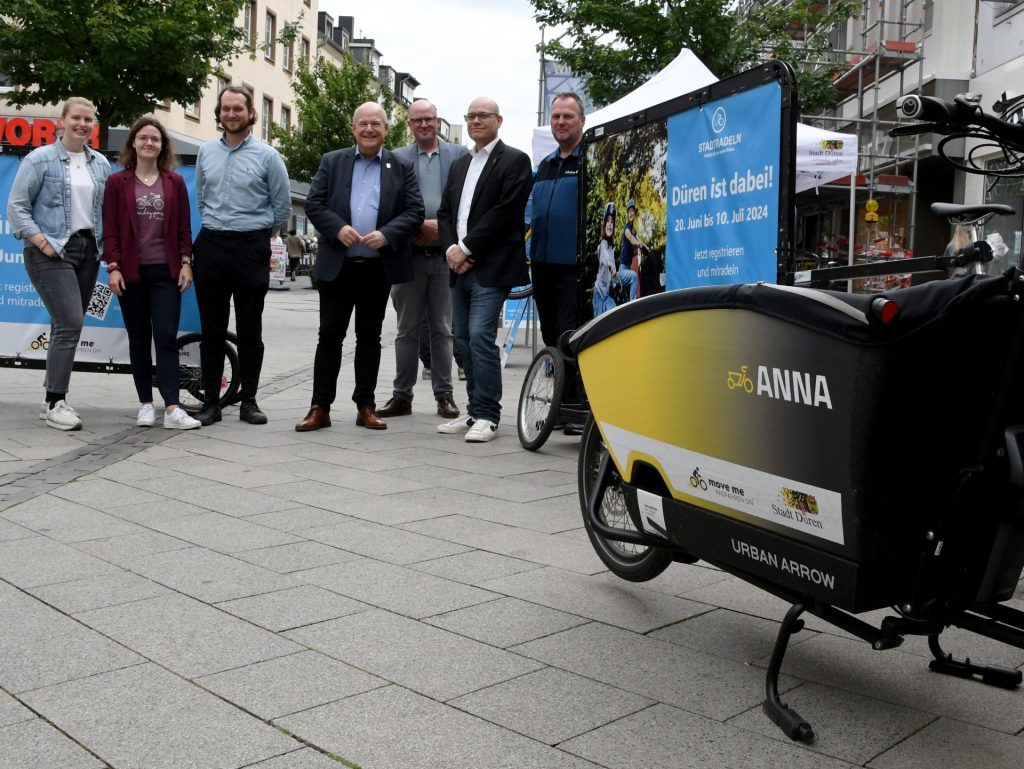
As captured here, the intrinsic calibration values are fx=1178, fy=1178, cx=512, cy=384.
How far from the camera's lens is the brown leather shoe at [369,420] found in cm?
811

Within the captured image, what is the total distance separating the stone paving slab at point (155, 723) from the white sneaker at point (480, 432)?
178 inches

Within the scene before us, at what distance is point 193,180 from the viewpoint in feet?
28.5

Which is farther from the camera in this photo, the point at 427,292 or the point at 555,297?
the point at 427,292

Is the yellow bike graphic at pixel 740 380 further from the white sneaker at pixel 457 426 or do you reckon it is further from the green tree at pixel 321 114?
the green tree at pixel 321 114

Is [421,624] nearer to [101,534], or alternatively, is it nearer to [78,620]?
[78,620]

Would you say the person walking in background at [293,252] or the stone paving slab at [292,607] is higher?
the person walking in background at [293,252]

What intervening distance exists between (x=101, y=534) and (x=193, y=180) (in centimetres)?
437

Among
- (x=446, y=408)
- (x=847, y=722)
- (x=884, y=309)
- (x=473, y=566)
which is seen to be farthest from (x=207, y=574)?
(x=446, y=408)

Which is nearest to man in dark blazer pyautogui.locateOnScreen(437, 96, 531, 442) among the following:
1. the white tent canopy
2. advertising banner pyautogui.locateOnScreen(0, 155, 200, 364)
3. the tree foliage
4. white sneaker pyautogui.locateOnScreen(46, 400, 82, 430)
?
advertising banner pyautogui.locateOnScreen(0, 155, 200, 364)

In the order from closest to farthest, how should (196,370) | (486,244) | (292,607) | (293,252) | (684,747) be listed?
1. (684,747)
2. (292,607)
3. (486,244)
4. (196,370)
5. (293,252)

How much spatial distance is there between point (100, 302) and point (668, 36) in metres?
15.2

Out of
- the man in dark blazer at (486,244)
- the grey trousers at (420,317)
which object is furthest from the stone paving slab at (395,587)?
the grey trousers at (420,317)

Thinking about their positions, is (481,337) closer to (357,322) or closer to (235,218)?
(357,322)

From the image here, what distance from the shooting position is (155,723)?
288 centimetres
